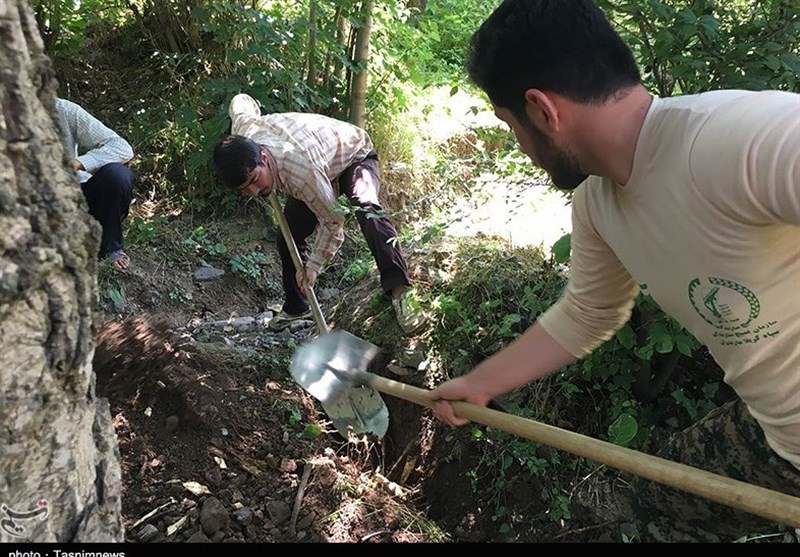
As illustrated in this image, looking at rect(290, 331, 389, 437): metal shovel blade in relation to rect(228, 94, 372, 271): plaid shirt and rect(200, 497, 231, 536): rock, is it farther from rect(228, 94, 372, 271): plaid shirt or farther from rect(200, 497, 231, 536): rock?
rect(228, 94, 372, 271): plaid shirt

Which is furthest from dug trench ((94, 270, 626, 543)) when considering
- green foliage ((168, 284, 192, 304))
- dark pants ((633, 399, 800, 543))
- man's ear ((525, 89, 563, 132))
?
man's ear ((525, 89, 563, 132))

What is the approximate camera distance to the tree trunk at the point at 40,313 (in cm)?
108

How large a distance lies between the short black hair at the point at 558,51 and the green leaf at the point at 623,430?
5.59 feet

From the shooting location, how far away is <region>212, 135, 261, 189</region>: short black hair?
125 inches

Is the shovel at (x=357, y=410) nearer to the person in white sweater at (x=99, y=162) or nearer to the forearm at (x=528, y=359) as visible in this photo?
the forearm at (x=528, y=359)

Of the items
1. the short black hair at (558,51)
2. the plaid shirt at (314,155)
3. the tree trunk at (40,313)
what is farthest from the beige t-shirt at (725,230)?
the plaid shirt at (314,155)

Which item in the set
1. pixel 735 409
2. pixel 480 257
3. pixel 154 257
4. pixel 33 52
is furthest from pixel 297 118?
pixel 735 409

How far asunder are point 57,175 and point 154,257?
12.0 ft

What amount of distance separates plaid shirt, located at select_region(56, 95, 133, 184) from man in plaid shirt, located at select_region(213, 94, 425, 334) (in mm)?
761

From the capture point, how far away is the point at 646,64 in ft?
8.20

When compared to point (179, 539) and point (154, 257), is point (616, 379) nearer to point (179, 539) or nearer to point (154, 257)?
point (179, 539)

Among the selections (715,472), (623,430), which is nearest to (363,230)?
(623,430)

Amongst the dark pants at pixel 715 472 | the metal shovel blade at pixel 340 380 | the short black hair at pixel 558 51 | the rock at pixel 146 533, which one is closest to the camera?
the short black hair at pixel 558 51

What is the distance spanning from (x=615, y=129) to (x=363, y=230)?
2442 millimetres
